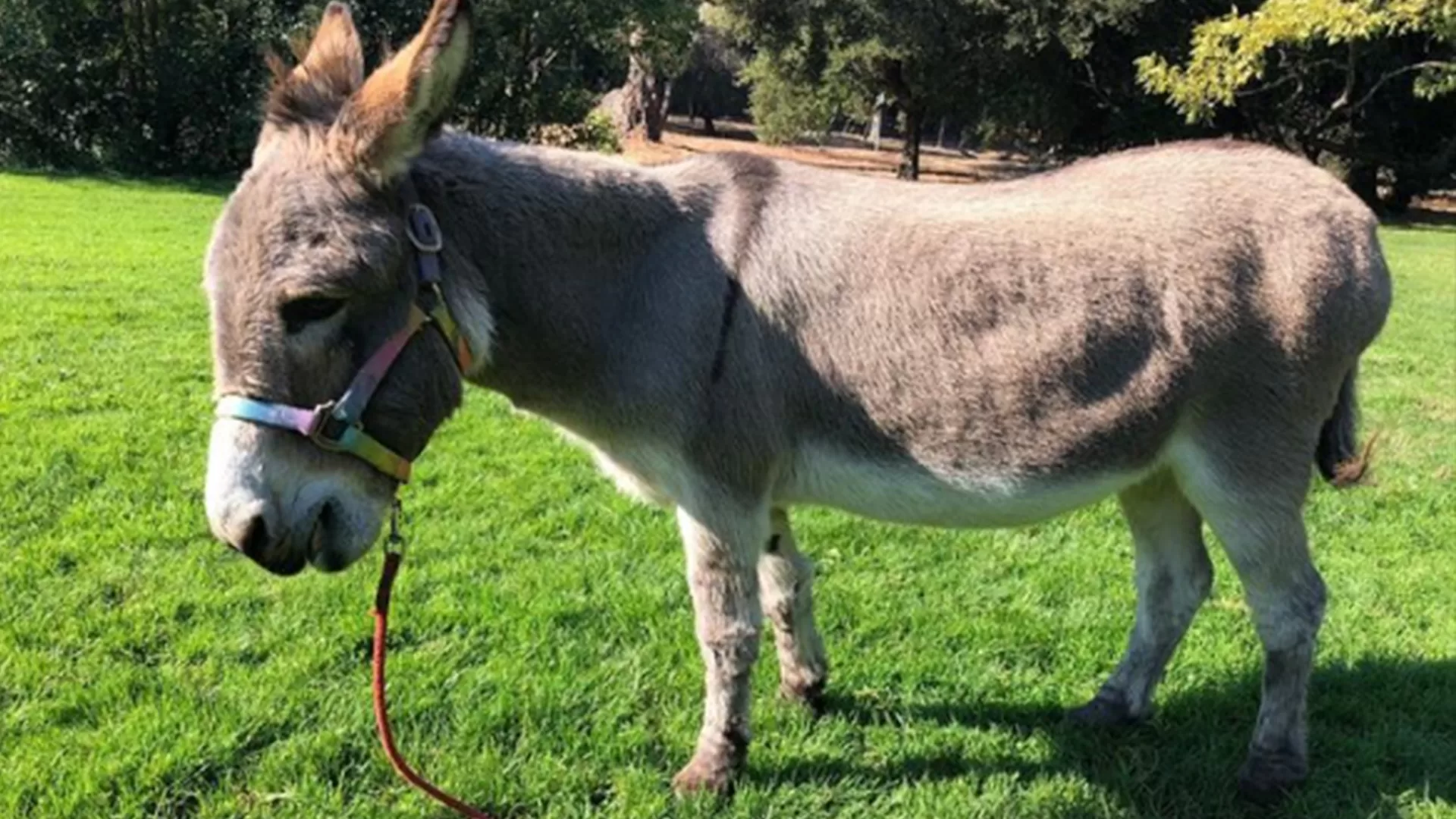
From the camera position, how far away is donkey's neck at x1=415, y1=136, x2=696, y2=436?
9.98 feet

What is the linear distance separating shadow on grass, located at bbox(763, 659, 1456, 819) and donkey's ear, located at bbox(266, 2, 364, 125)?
2.51 meters

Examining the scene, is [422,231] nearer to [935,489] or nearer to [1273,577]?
[935,489]

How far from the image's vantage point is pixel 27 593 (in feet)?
15.4

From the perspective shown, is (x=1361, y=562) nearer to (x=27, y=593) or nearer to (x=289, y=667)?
(x=289, y=667)

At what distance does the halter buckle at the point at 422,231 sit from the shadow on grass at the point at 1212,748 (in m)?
2.13

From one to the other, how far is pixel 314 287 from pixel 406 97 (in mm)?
477

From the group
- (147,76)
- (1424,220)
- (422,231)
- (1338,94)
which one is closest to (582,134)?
(147,76)

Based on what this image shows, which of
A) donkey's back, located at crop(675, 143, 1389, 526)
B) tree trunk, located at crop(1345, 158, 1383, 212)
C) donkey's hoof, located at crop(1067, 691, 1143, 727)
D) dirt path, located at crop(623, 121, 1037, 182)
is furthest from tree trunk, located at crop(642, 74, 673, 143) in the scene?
donkey's back, located at crop(675, 143, 1389, 526)

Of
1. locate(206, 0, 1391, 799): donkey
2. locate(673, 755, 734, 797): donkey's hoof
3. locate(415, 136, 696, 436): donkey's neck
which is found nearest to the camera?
locate(415, 136, 696, 436): donkey's neck

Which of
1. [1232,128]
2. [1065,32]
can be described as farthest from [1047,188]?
[1232,128]

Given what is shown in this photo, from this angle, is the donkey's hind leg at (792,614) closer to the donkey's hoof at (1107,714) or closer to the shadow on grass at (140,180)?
the donkey's hoof at (1107,714)

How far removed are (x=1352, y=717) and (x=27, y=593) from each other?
529cm

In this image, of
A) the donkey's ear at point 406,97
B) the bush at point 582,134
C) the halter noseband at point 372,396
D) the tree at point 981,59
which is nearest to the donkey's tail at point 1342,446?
the halter noseband at point 372,396

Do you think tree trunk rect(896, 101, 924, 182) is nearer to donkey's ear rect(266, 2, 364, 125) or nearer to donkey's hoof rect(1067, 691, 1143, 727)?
donkey's hoof rect(1067, 691, 1143, 727)
